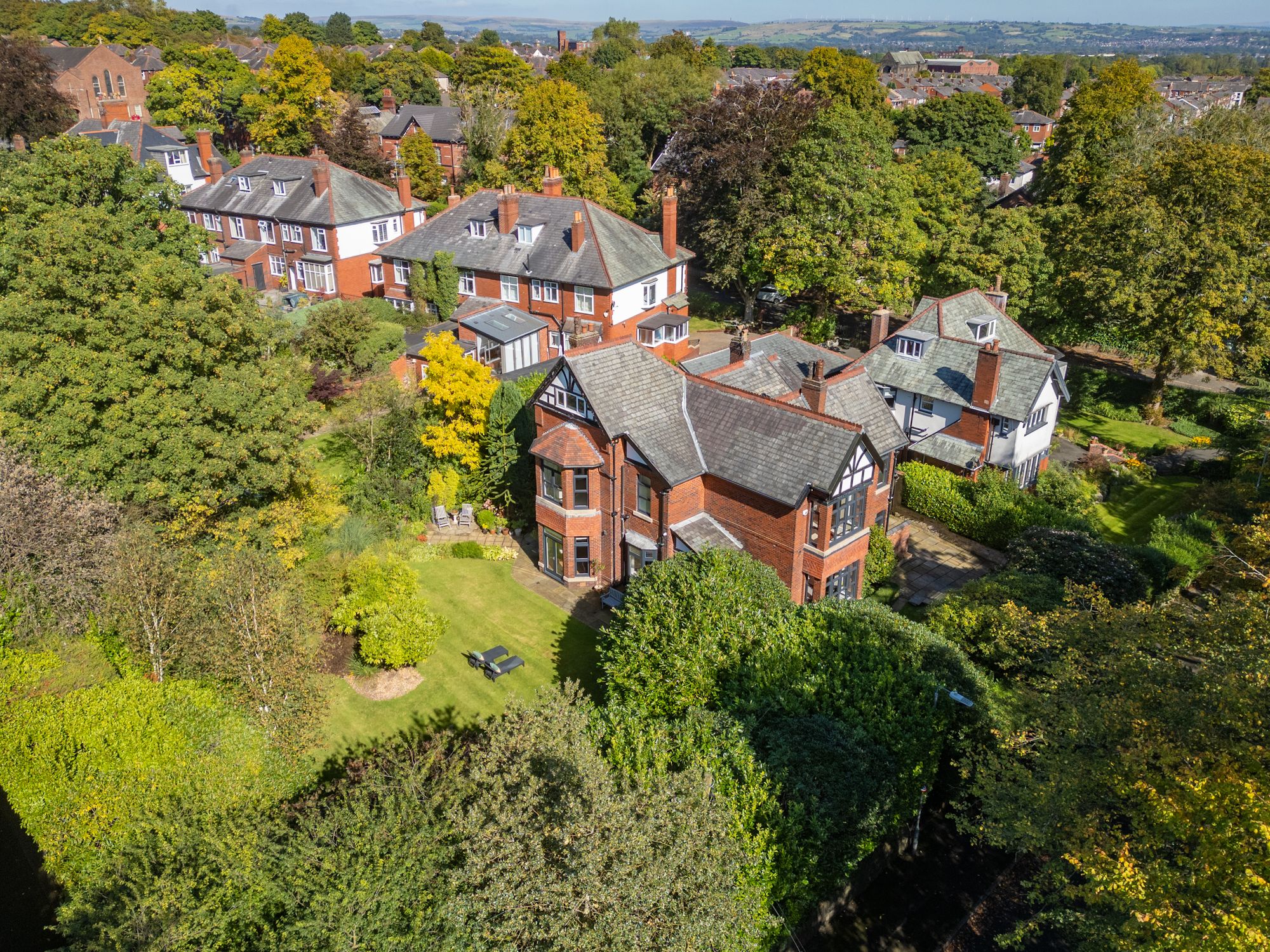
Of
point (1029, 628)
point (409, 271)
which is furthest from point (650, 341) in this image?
point (1029, 628)

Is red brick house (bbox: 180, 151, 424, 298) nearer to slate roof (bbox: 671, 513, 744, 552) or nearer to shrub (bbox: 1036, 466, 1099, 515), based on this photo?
slate roof (bbox: 671, 513, 744, 552)

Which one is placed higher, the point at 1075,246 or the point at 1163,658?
the point at 1075,246

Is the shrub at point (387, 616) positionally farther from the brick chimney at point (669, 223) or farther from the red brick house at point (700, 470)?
the brick chimney at point (669, 223)

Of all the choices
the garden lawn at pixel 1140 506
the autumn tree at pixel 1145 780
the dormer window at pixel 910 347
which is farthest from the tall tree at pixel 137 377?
the garden lawn at pixel 1140 506

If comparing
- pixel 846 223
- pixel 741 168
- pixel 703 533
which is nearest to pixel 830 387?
pixel 703 533

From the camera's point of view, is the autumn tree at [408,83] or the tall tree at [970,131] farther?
the autumn tree at [408,83]

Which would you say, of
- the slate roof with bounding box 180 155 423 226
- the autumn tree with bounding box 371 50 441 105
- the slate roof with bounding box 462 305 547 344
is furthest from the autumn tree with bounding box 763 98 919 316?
the autumn tree with bounding box 371 50 441 105

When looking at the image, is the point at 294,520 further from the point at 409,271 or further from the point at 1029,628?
the point at 409,271
